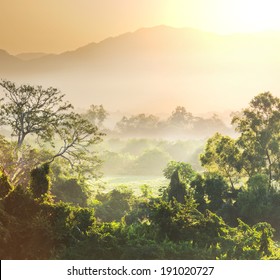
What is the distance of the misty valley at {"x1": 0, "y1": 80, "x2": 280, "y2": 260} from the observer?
1864cm

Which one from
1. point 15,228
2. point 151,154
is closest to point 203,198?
point 15,228

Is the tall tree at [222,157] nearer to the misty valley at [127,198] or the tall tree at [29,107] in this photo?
the misty valley at [127,198]

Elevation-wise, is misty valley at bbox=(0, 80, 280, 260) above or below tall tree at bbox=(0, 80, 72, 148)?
below

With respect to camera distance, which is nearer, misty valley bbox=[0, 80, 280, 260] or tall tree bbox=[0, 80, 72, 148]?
misty valley bbox=[0, 80, 280, 260]

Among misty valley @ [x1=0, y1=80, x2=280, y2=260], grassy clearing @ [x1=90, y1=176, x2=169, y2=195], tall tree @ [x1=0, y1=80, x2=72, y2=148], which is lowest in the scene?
grassy clearing @ [x1=90, y1=176, x2=169, y2=195]

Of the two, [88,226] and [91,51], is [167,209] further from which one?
[91,51]

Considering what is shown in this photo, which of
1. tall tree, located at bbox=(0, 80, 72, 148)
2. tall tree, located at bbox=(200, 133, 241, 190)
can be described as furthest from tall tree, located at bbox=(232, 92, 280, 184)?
tall tree, located at bbox=(0, 80, 72, 148)

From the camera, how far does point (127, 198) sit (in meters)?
40.2

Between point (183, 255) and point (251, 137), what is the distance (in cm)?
2246

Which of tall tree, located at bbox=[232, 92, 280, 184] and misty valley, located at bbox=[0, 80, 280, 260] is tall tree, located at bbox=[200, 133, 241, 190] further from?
tall tree, located at bbox=[232, 92, 280, 184]

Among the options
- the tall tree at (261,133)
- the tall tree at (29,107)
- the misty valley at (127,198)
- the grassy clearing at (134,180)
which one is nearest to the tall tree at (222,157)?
the misty valley at (127,198)

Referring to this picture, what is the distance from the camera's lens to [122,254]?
18.1 meters

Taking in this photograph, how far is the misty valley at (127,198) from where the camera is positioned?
61.2 feet

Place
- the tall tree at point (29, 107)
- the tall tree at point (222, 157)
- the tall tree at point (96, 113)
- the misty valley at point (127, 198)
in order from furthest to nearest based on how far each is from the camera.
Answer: the tall tree at point (96, 113)
the tall tree at point (222, 157)
the tall tree at point (29, 107)
the misty valley at point (127, 198)
